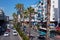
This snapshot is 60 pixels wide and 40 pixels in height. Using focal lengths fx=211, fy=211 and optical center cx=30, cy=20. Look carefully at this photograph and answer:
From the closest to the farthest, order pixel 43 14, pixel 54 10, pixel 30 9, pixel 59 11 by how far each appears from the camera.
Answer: pixel 30 9, pixel 59 11, pixel 54 10, pixel 43 14

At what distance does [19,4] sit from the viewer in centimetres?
10362

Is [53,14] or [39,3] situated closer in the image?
[53,14]

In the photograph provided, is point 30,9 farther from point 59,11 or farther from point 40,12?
point 40,12

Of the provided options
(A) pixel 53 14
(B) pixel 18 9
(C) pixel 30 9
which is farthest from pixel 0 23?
(C) pixel 30 9

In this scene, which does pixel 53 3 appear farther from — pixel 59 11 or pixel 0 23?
pixel 0 23

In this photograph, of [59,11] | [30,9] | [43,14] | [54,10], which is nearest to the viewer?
[30,9]

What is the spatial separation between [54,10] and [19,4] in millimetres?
17680

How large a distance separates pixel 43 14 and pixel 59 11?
2958 centimetres

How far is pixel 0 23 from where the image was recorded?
411 ft

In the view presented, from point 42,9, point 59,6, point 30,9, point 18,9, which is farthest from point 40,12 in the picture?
point 30,9

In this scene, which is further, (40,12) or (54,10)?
(40,12)

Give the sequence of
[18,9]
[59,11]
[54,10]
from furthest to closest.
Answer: [18,9]
[54,10]
[59,11]

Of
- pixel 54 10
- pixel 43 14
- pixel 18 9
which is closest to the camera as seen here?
pixel 54 10

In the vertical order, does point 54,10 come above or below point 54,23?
above
